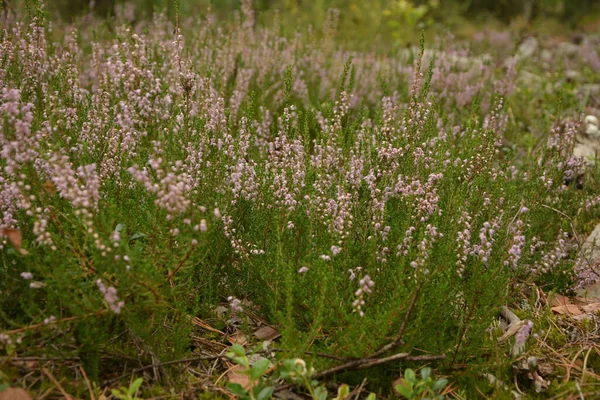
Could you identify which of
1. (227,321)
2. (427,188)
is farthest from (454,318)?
(227,321)

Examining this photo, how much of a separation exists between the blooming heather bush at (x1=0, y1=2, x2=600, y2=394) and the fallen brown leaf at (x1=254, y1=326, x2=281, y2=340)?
2.2 inches

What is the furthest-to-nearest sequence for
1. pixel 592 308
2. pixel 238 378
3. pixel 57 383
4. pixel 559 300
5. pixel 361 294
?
pixel 559 300 < pixel 592 308 < pixel 238 378 < pixel 361 294 < pixel 57 383

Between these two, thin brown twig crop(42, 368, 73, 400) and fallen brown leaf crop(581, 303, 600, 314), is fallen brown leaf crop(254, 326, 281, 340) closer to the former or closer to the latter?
thin brown twig crop(42, 368, 73, 400)

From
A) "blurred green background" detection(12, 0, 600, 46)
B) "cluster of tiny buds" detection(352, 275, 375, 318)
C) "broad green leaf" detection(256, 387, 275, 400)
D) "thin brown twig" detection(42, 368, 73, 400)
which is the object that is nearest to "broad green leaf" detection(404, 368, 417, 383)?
"cluster of tiny buds" detection(352, 275, 375, 318)

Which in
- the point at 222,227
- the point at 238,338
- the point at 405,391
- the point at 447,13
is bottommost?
the point at 238,338

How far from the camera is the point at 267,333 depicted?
103 inches

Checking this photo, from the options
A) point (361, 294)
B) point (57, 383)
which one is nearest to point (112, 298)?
point (57, 383)

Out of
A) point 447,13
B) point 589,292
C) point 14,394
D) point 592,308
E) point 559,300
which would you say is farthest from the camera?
point 447,13

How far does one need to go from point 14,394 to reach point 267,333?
1111mm

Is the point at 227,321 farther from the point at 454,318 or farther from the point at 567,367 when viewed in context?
the point at 567,367

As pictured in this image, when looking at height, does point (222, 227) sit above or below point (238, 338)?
above

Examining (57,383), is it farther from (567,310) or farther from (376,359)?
(567,310)

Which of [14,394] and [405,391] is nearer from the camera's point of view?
[14,394]

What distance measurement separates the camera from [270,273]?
101 inches
